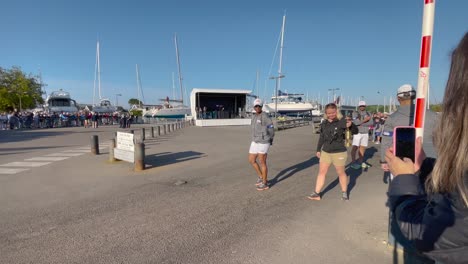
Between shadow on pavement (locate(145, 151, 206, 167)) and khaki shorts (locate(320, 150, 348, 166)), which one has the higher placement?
khaki shorts (locate(320, 150, 348, 166))

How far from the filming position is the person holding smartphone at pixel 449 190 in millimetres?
1112

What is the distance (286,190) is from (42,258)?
428 cm

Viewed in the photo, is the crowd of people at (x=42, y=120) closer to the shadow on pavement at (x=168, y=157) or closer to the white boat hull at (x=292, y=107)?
the shadow on pavement at (x=168, y=157)

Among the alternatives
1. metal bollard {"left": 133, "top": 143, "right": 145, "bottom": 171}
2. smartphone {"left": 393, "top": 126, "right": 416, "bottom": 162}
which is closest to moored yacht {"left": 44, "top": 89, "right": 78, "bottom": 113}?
metal bollard {"left": 133, "top": 143, "right": 145, "bottom": 171}

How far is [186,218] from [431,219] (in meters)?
3.58

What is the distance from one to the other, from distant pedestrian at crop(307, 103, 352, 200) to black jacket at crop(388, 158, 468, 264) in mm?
3457

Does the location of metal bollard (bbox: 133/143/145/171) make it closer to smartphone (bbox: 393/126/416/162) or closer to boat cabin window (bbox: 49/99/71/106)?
smartphone (bbox: 393/126/416/162)

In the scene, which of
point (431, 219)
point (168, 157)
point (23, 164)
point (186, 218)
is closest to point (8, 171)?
point (23, 164)

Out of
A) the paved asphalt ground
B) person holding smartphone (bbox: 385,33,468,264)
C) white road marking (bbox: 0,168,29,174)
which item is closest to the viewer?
person holding smartphone (bbox: 385,33,468,264)

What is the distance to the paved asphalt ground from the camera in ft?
10.5

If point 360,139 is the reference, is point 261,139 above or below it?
above

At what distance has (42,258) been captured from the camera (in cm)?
313

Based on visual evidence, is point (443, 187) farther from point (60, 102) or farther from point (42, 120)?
point (60, 102)

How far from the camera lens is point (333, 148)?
483 cm
